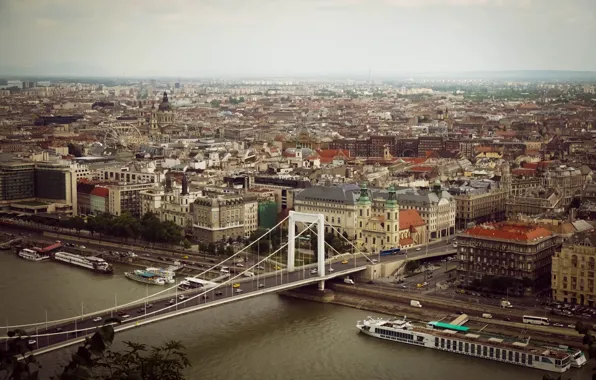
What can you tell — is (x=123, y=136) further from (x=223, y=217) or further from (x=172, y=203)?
(x=223, y=217)

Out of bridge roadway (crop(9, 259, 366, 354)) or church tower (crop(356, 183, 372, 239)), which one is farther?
church tower (crop(356, 183, 372, 239))

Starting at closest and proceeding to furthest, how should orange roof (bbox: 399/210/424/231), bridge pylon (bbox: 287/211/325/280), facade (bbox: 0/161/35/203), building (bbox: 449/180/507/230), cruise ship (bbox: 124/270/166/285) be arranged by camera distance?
bridge pylon (bbox: 287/211/325/280) < cruise ship (bbox: 124/270/166/285) < orange roof (bbox: 399/210/424/231) < building (bbox: 449/180/507/230) < facade (bbox: 0/161/35/203)

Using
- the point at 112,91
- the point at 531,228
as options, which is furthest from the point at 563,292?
the point at 112,91

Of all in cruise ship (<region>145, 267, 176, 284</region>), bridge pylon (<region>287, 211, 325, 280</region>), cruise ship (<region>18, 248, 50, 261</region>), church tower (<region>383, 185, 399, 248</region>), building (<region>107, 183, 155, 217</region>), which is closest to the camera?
bridge pylon (<region>287, 211, 325, 280</region>)

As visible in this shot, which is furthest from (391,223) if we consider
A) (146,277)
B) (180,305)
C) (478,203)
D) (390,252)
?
(180,305)

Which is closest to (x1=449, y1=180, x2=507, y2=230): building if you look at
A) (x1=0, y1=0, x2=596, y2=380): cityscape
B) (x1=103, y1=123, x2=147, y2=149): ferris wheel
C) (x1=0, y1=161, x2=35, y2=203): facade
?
(x1=0, y1=0, x2=596, y2=380): cityscape

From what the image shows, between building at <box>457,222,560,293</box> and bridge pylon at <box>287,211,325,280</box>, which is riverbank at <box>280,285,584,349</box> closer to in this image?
bridge pylon at <box>287,211,325,280</box>

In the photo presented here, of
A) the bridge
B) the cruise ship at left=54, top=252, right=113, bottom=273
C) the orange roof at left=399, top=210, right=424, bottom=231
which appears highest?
the orange roof at left=399, top=210, right=424, bottom=231

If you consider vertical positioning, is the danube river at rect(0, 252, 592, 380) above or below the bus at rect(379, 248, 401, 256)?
below
